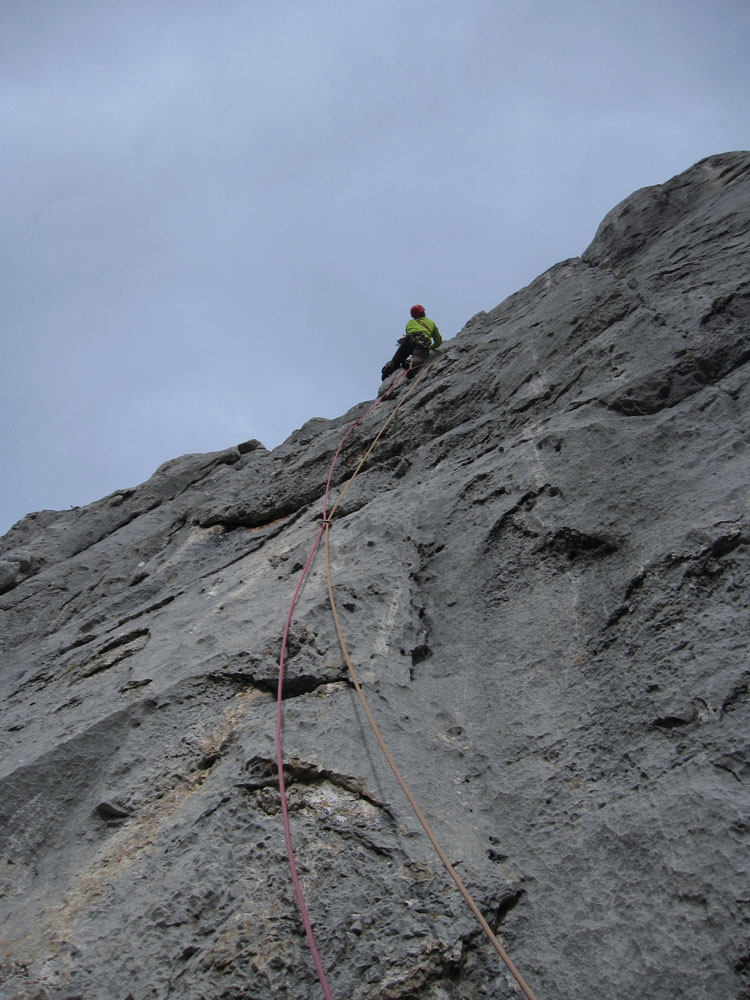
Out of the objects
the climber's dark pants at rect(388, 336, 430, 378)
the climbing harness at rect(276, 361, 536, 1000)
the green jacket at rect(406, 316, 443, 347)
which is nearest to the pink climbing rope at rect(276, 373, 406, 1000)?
the climbing harness at rect(276, 361, 536, 1000)

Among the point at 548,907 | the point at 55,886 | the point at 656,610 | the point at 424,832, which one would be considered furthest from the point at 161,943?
the point at 656,610

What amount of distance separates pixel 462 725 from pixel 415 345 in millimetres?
6625

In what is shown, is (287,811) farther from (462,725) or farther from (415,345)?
(415,345)

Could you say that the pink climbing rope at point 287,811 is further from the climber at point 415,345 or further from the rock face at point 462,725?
the climber at point 415,345

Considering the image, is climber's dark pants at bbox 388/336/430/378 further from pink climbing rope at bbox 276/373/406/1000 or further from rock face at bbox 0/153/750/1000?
pink climbing rope at bbox 276/373/406/1000

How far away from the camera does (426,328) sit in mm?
9812

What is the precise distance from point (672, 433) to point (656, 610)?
1.42m

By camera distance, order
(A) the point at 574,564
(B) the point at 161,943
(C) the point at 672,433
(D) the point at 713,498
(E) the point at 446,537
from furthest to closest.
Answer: (E) the point at 446,537 < (C) the point at 672,433 < (A) the point at 574,564 < (D) the point at 713,498 < (B) the point at 161,943

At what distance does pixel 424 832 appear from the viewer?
291 cm

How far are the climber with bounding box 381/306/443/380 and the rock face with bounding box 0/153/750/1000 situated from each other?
2.92 meters

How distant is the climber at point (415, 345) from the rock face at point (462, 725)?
2921 millimetres

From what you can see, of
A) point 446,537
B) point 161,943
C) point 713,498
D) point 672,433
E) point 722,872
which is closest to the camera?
point 722,872

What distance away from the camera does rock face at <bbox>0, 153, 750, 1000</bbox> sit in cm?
248

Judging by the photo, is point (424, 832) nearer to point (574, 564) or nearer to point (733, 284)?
point (574, 564)
